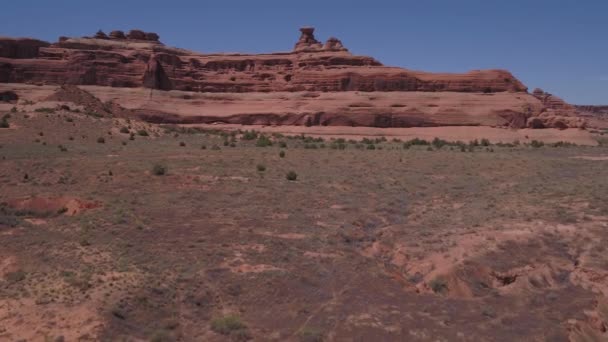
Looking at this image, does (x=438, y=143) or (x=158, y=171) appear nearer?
(x=158, y=171)

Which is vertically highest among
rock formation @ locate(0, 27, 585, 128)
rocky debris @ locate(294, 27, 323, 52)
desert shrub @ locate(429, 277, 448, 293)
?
rocky debris @ locate(294, 27, 323, 52)

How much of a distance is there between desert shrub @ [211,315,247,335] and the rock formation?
3676cm

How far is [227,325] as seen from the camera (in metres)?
8.24

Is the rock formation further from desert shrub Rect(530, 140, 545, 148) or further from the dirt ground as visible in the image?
the dirt ground

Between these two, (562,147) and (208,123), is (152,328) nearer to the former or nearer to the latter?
(562,147)

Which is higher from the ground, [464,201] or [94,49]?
[94,49]

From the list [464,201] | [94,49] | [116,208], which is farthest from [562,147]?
[94,49]

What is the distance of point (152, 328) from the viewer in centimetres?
809

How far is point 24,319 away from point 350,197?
1028 cm

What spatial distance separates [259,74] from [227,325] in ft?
144

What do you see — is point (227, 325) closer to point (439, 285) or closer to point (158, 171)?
point (439, 285)

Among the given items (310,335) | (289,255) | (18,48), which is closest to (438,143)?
(289,255)

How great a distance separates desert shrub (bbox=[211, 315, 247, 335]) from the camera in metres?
8.14

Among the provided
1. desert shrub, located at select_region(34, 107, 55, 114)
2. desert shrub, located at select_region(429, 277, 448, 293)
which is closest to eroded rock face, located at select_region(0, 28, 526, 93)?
desert shrub, located at select_region(34, 107, 55, 114)
